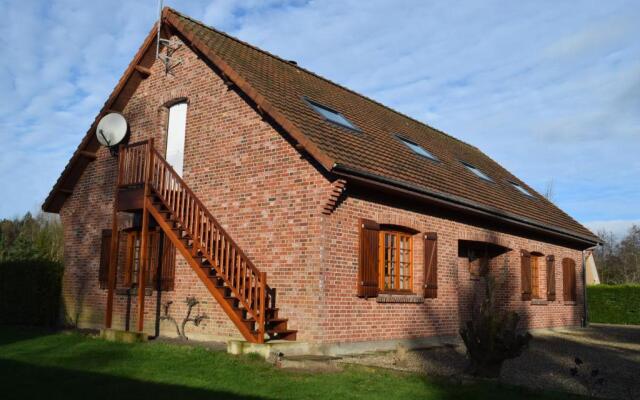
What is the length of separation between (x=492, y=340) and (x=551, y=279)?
11.4 metres

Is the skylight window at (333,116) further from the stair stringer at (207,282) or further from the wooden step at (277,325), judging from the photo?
the wooden step at (277,325)

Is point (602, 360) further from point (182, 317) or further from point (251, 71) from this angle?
point (251, 71)

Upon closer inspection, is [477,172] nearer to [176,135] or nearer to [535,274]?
[535,274]

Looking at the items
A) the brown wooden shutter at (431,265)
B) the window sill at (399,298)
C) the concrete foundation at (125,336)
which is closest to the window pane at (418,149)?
the brown wooden shutter at (431,265)

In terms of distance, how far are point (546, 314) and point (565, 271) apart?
196 cm

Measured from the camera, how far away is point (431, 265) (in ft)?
41.5

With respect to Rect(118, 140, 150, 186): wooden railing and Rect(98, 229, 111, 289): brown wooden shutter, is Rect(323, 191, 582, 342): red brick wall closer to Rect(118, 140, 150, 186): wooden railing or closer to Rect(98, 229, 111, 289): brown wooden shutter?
Rect(118, 140, 150, 186): wooden railing

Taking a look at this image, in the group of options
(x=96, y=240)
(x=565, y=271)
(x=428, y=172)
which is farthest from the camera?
(x=565, y=271)

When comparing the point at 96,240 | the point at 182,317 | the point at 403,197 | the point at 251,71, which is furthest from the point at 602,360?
the point at 96,240

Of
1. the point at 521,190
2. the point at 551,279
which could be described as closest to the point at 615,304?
the point at 521,190

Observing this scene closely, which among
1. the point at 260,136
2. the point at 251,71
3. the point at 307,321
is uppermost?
the point at 251,71

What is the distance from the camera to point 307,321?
10.4 m

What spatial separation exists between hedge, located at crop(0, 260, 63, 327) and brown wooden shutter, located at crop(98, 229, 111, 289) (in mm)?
1895

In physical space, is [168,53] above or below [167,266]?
above
